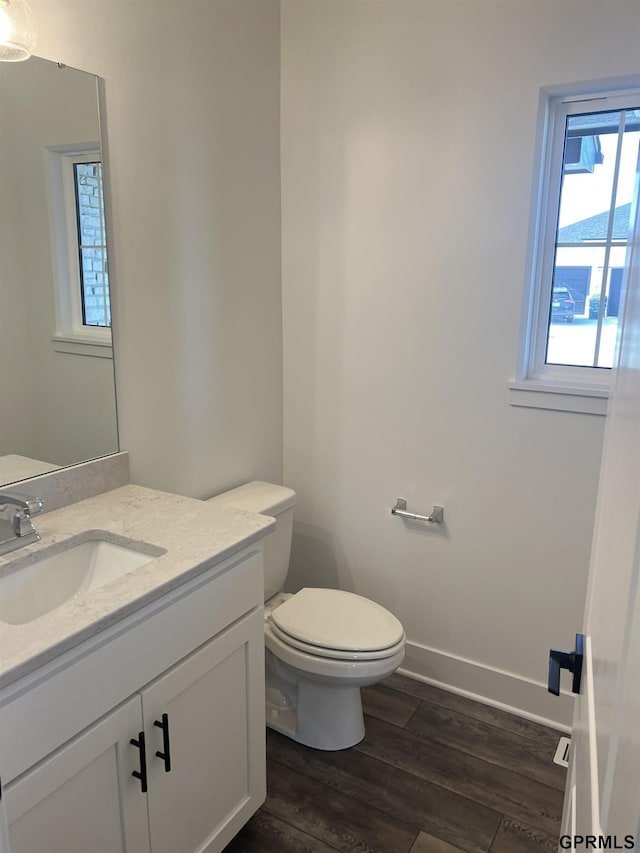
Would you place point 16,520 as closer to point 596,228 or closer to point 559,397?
point 559,397

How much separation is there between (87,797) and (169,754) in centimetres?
20

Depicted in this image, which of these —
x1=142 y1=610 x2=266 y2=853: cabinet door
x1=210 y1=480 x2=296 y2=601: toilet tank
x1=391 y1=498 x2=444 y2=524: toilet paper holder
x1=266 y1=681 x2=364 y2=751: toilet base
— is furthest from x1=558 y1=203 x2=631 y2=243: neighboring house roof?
x1=266 y1=681 x2=364 y2=751: toilet base

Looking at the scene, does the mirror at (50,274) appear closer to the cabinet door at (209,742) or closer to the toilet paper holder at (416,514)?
the cabinet door at (209,742)

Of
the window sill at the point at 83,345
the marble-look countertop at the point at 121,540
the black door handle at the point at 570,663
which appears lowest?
the marble-look countertop at the point at 121,540

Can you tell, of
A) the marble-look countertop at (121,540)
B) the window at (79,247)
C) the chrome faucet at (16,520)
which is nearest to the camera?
the marble-look countertop at (121,540)

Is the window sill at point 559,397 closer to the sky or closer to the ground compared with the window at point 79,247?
closer to the ground

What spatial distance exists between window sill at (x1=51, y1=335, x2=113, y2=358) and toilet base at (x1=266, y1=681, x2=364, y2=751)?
3.97 feet

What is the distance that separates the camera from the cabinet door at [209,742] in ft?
4.42

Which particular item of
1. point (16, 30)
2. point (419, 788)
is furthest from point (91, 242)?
point (419, 788)

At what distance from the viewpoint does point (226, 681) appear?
1.52 m

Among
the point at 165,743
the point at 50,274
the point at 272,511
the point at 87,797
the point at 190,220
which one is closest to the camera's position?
the point at 87,797

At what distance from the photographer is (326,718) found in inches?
81.0

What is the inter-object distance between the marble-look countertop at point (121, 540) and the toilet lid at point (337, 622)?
53cm

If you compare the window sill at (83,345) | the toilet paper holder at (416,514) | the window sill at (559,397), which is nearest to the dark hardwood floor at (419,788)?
the toilet paper holder at (416,514)
